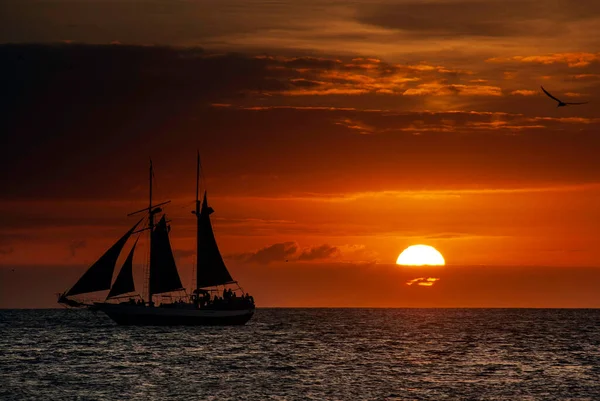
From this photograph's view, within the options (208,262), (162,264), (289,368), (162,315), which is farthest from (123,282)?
(289,368)

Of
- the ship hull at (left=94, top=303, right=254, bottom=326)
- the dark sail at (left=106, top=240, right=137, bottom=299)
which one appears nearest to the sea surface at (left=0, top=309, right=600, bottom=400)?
the ship hull at (left=94, top=303, right=254, bottom=326)

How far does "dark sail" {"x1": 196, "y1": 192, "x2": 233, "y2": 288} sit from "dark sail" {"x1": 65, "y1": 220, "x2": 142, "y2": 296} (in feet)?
53.6

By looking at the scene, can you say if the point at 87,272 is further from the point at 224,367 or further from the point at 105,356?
the point at 224,367

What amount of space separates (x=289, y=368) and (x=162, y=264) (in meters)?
58.1

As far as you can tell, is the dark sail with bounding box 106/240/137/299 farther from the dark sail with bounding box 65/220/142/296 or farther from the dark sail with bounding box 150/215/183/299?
the dark sail with bounding box 150/215/183/299

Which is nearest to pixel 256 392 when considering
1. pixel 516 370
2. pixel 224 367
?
pixel 224 367

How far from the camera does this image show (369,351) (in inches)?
4953

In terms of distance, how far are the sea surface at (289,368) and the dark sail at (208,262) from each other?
8.56 m

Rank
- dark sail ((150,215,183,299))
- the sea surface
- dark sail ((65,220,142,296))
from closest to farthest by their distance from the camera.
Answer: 1. the sea surface
2. dark sail ((65,220,142,296))
3. dark sail ((150,215,183,299))

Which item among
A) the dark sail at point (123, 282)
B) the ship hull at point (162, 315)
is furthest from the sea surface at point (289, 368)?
the dark sail at point (123, 282)

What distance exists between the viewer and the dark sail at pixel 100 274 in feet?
465

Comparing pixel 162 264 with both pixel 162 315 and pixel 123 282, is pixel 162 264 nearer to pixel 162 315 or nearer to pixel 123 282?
pixel 123 282

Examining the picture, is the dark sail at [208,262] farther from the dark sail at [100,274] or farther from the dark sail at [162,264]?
the dark sail at [100,274]

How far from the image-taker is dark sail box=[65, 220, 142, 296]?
14159cm
